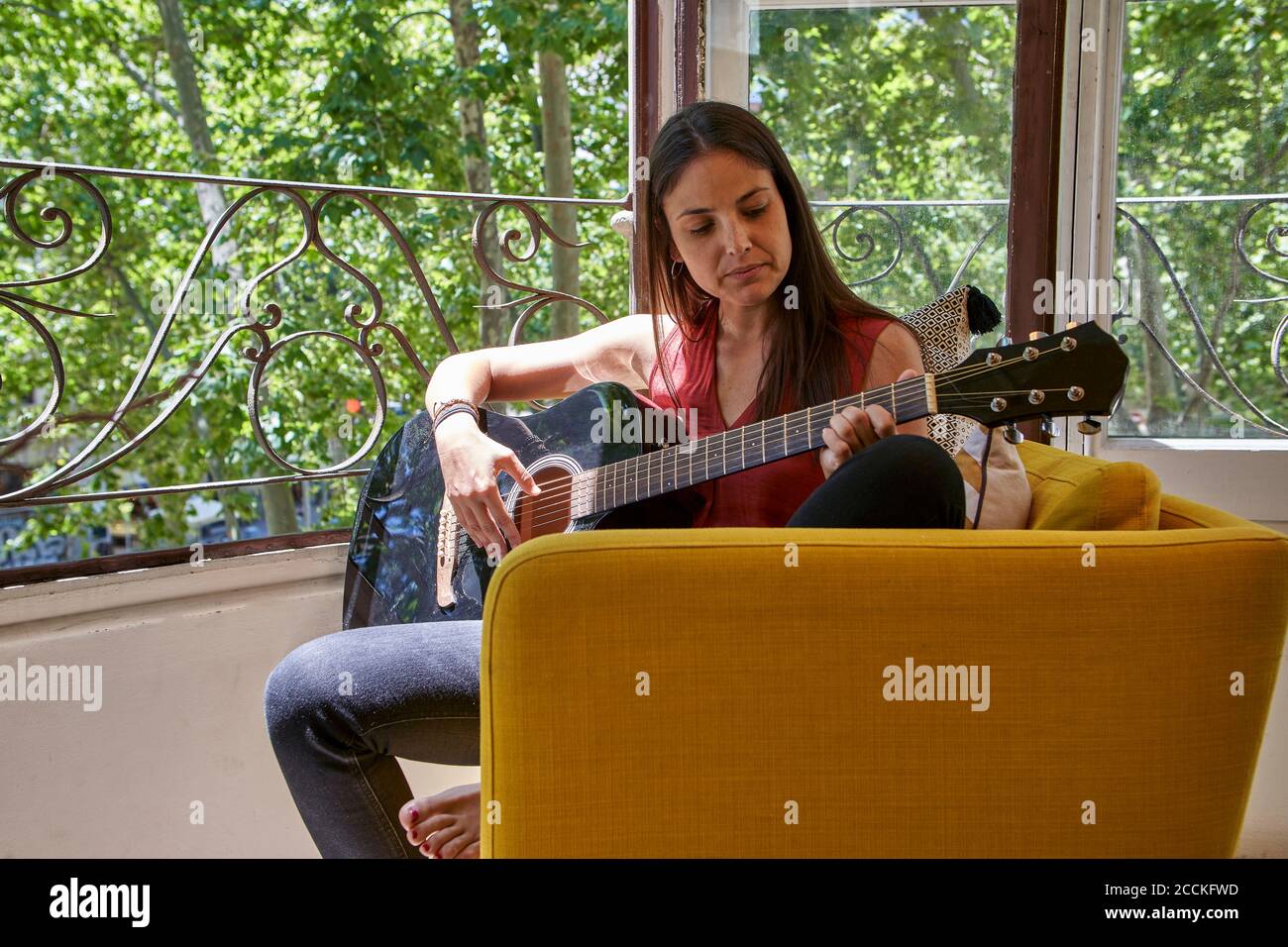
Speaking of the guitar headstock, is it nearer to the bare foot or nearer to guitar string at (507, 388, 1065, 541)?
guitar string at (507, 388, 1065, 541)

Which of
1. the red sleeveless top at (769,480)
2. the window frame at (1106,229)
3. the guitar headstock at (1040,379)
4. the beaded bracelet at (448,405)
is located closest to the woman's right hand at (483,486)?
the beaded bracelet at (448,405)

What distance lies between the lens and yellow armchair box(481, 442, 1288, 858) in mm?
885

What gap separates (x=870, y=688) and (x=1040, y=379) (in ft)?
1.35

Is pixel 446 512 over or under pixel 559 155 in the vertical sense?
under

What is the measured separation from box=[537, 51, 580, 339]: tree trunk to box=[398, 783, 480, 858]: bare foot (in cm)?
483

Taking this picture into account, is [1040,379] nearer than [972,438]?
Yes

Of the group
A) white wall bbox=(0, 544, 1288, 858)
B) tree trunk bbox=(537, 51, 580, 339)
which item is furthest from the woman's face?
tree trunk bbox=(537, 51, 580, 339)

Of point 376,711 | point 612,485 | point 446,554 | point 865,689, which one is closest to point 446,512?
point 446,554

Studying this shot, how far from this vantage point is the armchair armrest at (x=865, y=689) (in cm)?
88

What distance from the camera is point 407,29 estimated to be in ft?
29.4

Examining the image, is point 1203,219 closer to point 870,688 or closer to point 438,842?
point 870,688

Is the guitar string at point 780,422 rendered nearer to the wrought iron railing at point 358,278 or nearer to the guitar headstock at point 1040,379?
the guitar headstock at point 1040,379

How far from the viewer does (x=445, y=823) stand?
1.19 meters
